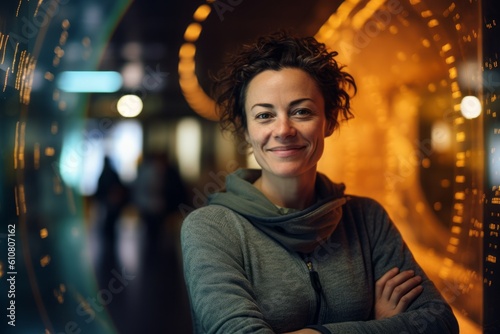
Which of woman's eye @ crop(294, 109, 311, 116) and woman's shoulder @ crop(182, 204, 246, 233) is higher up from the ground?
woman's eye @ crop(294, 109, 311, 116)

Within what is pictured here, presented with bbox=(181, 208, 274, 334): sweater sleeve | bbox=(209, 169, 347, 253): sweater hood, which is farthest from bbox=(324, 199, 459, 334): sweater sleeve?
bbox=(181, 208, 274, 334): sweater sleeve

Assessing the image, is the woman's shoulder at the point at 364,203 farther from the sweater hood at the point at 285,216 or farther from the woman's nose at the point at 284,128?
the woman's nose at the point at 284,128

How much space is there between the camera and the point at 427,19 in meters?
2.29

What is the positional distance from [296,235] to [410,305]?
1.33 feet

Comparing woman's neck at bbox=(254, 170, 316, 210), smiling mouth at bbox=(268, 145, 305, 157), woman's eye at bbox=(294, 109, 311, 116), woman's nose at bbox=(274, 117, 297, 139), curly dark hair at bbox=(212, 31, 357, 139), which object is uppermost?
curly dark hair at bbox=(212, 31, 357, 139)

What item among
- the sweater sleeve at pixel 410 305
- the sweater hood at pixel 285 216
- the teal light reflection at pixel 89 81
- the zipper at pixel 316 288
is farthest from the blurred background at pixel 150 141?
the zipper at pixel 316 288

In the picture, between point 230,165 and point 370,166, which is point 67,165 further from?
point 370,166

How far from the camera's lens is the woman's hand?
1.65 m

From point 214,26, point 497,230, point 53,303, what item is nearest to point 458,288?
point 497,230

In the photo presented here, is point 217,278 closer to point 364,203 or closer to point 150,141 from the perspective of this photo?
point 364,203

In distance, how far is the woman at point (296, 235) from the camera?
1531 millimetres

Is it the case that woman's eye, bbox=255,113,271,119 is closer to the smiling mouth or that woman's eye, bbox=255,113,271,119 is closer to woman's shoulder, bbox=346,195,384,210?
the smiling mouth

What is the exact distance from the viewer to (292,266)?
1.61m

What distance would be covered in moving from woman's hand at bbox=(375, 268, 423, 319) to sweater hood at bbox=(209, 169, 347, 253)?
8.9 inches
